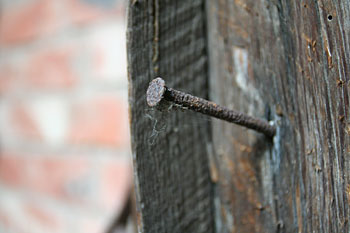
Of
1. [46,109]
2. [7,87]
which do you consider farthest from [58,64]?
[7,87]

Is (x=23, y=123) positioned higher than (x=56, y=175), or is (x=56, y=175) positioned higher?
(x=23, y=123)

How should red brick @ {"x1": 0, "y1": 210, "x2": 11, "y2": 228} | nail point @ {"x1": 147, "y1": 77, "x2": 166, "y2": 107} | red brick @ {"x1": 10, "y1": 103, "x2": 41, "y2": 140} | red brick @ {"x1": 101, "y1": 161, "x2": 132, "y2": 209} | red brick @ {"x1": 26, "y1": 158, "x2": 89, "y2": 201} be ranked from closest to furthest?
nail point @ {"x1": 147, "y1": 77, "x2": 166, "y2": 107}
red brick @ {"x1": 101, "y1": 161, "x2": 132, "y2": 209}
red brick @ {"x1": 26, "y1": 158, "x2": 89, "y2": 201}
red brick @ {"x1": 10, "y1": 103, "x2": 41, "y2": 140}
red brick @ {"x1": 0, "y1": 210, "x2": 11, "y2": 228}

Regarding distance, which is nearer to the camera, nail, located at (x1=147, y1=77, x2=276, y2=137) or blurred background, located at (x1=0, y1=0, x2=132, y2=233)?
nail, located at (x1=147, y1=77, x2=276, y2=137)

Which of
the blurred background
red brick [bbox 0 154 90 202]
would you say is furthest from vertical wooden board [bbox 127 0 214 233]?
red brick [bbox 0 154 90 202]

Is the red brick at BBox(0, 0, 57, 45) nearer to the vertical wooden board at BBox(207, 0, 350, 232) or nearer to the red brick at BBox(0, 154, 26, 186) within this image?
the red brick at BBox(0, 154, 26, 186)

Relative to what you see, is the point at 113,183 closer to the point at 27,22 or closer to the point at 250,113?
the point at 27,22

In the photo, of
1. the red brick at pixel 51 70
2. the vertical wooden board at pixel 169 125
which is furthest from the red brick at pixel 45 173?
the vertical wooden board at pixel 169 125

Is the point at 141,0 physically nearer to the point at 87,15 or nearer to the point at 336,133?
the point at 336,133

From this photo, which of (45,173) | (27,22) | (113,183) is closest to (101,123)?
(113,183)
